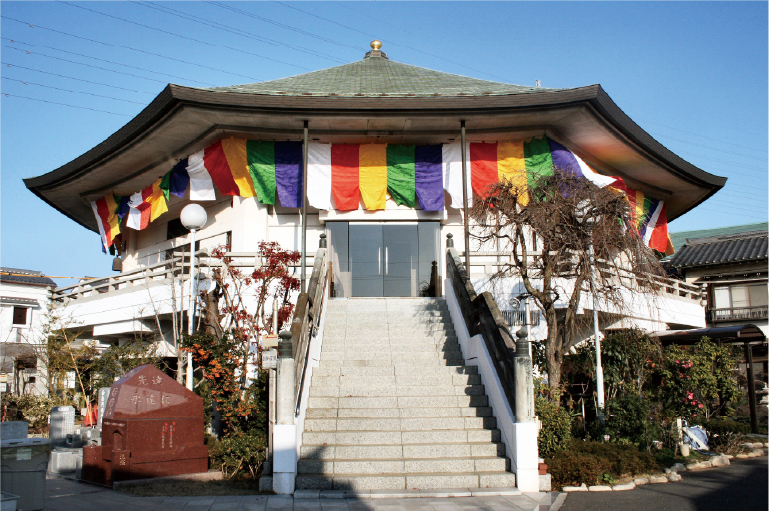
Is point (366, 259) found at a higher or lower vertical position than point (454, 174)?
lower

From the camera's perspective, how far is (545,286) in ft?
38.1

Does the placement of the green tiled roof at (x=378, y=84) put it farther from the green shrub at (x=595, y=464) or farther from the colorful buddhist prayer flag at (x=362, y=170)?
the green shrub at (x=595, y=464)

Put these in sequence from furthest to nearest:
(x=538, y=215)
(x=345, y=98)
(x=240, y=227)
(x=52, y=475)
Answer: (x=240, y=227) → (x=345, y=98) → (x=538, y=215) → (x=52, y=475)

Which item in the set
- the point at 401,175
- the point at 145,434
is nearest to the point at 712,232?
the point at 401,175

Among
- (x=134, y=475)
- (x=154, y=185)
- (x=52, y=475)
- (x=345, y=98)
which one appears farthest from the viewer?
(x=154, y=185)

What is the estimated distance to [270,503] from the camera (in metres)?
8.12

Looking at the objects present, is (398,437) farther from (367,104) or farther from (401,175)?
(401,175)

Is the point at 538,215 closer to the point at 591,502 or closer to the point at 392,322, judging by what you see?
the point at 392,322

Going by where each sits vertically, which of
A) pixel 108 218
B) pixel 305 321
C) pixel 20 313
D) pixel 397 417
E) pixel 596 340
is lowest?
pixel 397 417

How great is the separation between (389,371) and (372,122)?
8.65 metres

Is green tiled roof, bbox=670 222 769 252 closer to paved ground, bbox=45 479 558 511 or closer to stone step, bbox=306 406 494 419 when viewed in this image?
stone step, bbox=306 406 494 419

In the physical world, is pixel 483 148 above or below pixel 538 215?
above

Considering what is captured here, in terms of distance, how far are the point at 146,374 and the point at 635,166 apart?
17294 millimetres

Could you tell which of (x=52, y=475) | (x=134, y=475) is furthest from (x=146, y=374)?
(x=52, y=475)
